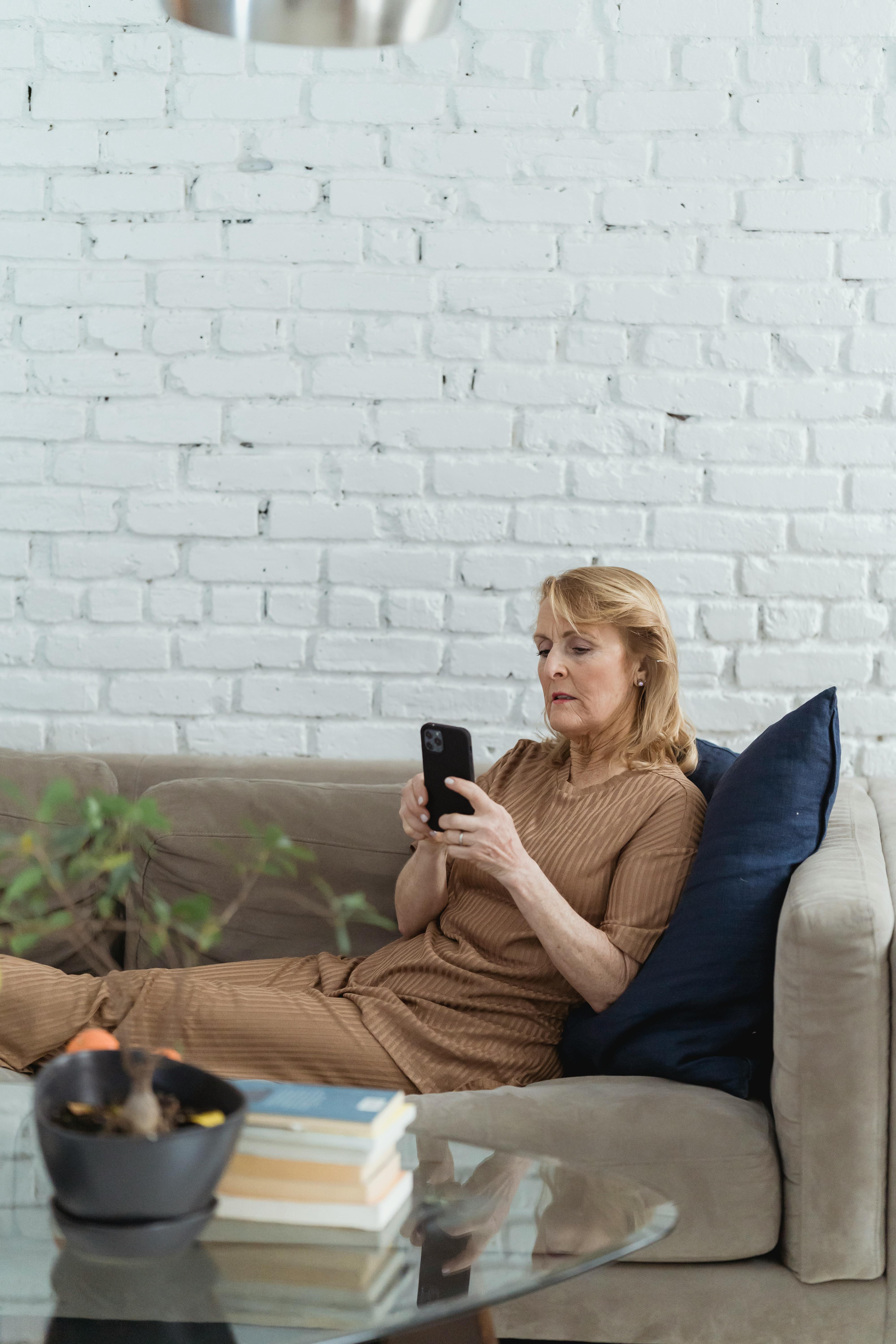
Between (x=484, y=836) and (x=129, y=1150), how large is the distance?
2.60ft

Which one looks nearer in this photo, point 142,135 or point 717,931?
point 717,931

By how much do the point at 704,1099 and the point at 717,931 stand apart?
206 millimetres

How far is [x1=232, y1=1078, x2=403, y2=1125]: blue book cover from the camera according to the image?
3.34ft

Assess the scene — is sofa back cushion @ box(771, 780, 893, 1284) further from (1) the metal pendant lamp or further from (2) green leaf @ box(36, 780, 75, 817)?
(1) the metal pendant lamp

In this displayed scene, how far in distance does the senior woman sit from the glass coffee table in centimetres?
46

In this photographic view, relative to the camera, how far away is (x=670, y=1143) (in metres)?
1.44

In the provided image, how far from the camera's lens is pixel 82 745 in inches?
91.2

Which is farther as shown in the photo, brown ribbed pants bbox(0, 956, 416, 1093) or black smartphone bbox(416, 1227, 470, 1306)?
brown ribbed pants bbox(0, 956, 416, 1093)

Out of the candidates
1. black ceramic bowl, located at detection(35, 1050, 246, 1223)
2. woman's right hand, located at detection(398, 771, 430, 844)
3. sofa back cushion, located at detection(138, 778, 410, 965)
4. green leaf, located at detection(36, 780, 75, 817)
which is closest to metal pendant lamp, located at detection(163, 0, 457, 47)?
green leaf, located at detection(36, 780, 75, 817)

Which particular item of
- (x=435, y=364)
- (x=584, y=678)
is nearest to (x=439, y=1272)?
(x=584, y=678)

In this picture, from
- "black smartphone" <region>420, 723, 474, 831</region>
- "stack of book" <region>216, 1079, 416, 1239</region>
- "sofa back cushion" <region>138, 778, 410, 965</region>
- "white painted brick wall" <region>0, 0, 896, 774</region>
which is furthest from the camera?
"white painted brick wall" <region>0, 0, 896, 774</region>

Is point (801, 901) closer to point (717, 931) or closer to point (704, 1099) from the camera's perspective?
point (717, 931)

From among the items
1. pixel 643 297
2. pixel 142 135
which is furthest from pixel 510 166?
pixel 142 135

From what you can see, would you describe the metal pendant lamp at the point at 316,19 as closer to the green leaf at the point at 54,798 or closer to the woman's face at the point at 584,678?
the green leaf at the point at 54,798
